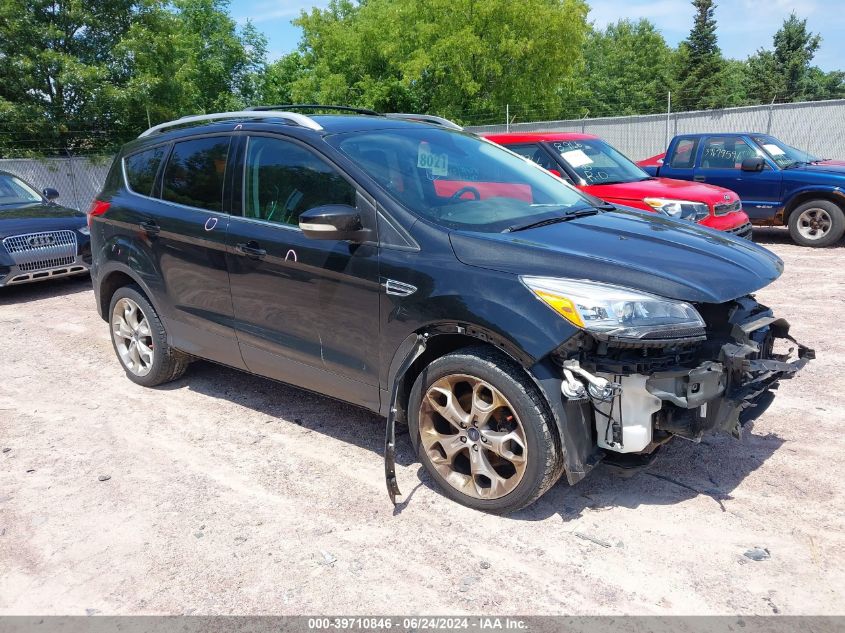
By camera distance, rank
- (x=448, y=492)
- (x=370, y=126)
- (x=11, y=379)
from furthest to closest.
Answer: (x=11, y=379), (x=370, y=126), (x=448, y=492)

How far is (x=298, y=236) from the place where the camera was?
3.88m

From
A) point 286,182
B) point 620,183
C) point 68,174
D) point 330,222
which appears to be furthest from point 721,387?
point 68,174

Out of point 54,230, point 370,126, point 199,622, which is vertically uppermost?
point 370,126

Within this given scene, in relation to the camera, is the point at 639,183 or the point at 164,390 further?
the point at 639,183

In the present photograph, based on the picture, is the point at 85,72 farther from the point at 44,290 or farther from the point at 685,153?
the point at 685,153

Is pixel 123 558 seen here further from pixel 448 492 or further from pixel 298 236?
pixel 298 236

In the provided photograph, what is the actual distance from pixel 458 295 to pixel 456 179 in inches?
39.2

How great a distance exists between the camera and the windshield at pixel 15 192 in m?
9.42

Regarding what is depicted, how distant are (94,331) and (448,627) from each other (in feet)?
18.7

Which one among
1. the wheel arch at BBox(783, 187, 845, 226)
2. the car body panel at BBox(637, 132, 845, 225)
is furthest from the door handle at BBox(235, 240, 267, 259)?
the wheel arch at BBox(783, 187, 845, 226)

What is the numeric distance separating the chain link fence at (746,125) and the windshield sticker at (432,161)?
687 inches

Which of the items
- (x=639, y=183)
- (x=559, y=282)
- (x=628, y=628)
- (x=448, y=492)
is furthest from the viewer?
(x=639, y=183)

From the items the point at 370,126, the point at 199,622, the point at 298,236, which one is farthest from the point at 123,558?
the point at 370,126

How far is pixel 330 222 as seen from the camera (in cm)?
343
